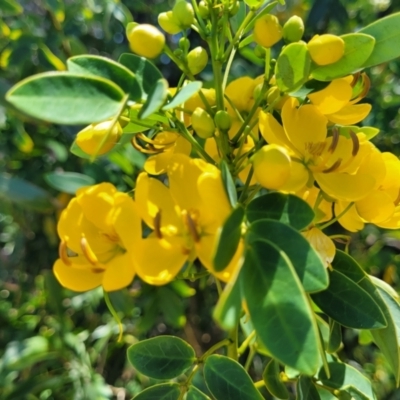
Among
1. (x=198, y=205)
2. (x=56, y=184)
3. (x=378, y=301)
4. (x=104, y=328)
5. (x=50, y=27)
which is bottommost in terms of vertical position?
(x=104, y=328)

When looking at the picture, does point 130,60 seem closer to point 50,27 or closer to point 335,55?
point 335,55

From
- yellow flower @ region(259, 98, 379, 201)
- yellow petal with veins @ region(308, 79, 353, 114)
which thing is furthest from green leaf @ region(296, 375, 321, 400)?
yellow petal with veins @ region(308, 79, 353, 114)

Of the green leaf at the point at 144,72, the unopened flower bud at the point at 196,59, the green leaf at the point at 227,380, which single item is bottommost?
the green leaf at the point at 227,380

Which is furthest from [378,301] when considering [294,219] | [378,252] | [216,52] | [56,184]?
[378,252]

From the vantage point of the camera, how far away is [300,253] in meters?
0.57

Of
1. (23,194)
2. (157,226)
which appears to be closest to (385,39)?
(157,226)

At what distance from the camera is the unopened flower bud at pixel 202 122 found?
0.74m

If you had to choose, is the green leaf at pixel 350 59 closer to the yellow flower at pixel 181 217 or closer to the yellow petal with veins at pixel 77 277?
the yellow flower at pixel 181 217

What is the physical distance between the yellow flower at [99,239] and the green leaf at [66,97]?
Result: 0.47 feet

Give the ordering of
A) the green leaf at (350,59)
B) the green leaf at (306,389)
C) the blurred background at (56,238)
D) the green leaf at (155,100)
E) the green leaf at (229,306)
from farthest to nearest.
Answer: the blurred background at (56,238)
the green leaf at (306,389)
the green leaf at (350,59)
the green leaf at (155,100)
the green leaf at (229,306)

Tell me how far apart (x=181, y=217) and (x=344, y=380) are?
42 centimetres

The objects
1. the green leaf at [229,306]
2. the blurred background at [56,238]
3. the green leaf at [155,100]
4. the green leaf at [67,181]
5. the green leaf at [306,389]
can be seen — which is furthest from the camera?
the blurred background at [56,238]

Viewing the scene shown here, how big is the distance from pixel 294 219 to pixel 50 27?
146 cm

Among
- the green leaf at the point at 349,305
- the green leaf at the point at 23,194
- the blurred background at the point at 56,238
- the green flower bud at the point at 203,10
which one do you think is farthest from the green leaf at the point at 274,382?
the green leaf at the point at 23,194
